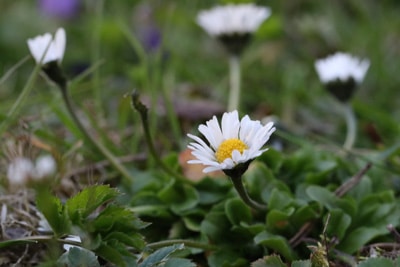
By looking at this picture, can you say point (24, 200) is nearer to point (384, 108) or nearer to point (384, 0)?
point (384, 108)

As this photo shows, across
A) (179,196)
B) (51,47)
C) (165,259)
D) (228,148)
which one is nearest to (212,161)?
(228,148)

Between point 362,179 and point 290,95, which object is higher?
point 290,95

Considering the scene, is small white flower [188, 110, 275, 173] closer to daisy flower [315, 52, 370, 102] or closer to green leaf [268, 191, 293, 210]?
green leaf [268, 191, 293, 210]

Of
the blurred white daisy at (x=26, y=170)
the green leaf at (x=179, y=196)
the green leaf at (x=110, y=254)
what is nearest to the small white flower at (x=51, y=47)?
the blurred white daisy at (x=26, y=170)

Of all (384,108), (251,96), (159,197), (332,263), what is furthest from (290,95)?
(332,263)

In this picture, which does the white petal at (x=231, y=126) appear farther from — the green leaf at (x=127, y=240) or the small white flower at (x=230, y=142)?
the green leaf at (x=127, y=240)

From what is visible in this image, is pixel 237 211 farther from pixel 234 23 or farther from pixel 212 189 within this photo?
pixel 234 23

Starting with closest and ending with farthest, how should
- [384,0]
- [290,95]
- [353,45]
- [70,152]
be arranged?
[70,152] < [290,95] < [353,45] < [384,0]

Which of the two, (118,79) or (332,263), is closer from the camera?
(332,263)

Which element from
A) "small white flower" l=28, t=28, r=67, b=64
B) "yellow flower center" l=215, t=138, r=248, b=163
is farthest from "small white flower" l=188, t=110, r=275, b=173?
"small white flower" l=28, t=28, r=67, b=64
